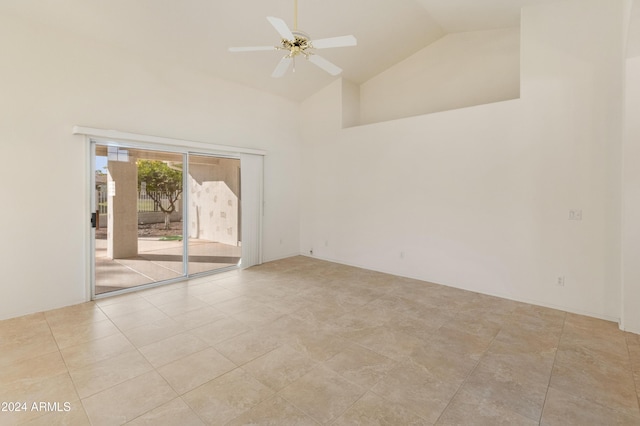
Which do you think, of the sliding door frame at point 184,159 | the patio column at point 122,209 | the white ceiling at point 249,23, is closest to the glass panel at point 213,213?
the sliding door frame at point 184,159

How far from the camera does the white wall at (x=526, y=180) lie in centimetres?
356

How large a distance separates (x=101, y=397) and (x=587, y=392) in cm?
373

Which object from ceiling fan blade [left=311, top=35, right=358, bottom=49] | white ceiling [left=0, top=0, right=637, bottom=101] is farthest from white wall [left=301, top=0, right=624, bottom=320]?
ceiling fan blade [left=311, top=35, right=358, bottom=49]

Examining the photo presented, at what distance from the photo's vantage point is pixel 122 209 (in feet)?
16.0

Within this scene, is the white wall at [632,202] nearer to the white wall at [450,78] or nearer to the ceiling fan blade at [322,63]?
the white wall at [450,78]

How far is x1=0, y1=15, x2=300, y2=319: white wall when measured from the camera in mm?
3488

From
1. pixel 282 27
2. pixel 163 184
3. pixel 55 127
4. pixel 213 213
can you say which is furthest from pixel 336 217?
pixel 55 127

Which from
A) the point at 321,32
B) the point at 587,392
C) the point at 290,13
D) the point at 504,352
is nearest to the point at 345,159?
the point at 321,32

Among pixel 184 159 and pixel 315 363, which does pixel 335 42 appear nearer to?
pixel 315 363

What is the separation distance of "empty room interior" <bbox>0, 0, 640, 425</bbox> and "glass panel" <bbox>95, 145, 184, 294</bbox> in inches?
1.5

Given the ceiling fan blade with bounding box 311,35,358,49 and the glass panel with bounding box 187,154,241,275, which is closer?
the ceiling fan blade with bounding box 311,35,358,49

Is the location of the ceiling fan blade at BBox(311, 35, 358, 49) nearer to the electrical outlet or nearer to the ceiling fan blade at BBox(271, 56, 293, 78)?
the ceiling fan blade at BBox(271, 56, 293, 78)

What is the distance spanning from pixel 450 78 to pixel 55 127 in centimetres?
622

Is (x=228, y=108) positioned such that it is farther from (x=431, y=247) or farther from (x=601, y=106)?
(x=601, y=106)
